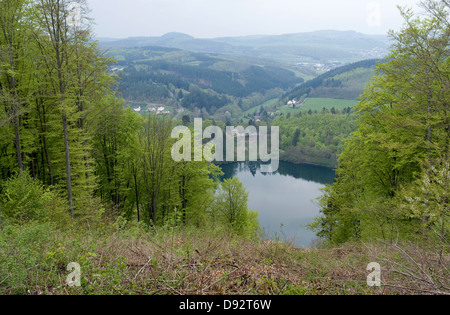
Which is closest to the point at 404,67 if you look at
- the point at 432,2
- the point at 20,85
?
the point at 432,2

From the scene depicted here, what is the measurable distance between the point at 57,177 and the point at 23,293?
12.3 metres

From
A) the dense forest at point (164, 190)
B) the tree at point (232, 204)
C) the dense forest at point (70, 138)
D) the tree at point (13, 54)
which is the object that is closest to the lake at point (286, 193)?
the tree at point (232, 204)

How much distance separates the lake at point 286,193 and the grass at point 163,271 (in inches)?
694

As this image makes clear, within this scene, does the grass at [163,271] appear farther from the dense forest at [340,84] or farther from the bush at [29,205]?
the dense forest at [340,84]

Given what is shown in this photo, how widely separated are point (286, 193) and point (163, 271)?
4656 cm

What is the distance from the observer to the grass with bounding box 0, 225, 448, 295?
423 centimetres

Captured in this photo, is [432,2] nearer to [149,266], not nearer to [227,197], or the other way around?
[149,266]

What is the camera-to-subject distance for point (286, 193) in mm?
49469

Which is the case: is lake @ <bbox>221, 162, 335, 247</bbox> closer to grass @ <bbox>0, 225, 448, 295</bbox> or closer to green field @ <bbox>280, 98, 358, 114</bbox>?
grass @ <bbox>0, 225, 448, 295</bbox>

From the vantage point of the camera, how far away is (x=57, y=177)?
581 inches

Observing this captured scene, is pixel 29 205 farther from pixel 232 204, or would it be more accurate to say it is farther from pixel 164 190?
pixel 232 204

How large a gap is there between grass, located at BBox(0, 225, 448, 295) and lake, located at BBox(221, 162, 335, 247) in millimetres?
17640

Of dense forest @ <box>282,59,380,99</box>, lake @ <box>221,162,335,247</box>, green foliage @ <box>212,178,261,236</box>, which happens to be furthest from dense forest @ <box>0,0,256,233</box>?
dense forest @ <box>282,59,380,99</box>

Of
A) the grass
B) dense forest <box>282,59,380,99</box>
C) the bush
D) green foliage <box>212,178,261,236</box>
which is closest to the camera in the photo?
the grass
